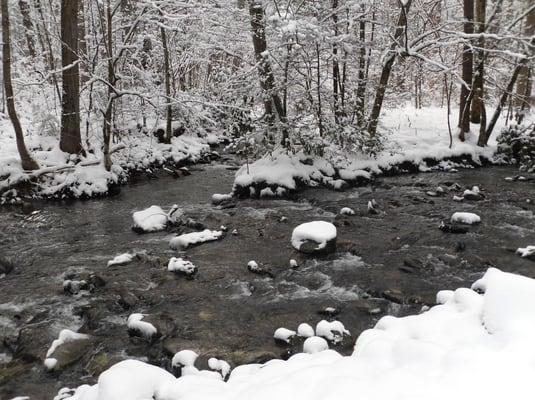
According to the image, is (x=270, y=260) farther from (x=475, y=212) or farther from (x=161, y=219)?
(x=475, y=212)

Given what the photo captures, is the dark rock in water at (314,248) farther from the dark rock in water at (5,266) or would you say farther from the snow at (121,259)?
the dark rock in water at (5,266)

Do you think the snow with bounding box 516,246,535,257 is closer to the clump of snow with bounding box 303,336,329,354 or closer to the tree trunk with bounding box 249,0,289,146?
the clump of snow with bounding box 303,336,329,354

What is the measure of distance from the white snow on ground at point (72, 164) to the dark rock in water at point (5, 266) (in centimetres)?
370

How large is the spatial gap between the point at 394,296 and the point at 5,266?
619 centimetres

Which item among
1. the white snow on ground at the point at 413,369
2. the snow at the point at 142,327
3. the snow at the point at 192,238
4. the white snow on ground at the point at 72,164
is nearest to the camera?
the white snow on ground at the point at 413,369

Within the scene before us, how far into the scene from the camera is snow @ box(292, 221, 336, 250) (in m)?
7.36

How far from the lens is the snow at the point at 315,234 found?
7.36 m

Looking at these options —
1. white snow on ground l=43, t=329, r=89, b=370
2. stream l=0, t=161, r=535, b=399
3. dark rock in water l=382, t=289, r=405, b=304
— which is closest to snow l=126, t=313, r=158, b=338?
stream l=0, t=161, r=535, b=399

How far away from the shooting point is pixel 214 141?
18312mm

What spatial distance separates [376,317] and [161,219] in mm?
5021

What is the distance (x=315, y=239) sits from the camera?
740 centimetres

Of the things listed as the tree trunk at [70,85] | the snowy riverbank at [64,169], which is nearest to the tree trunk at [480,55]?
the snowy riverbank at [64,169]

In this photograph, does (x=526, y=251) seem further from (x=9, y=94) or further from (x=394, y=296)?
(x=9, y=94)

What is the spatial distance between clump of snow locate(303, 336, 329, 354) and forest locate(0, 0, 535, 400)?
24 millimetres
